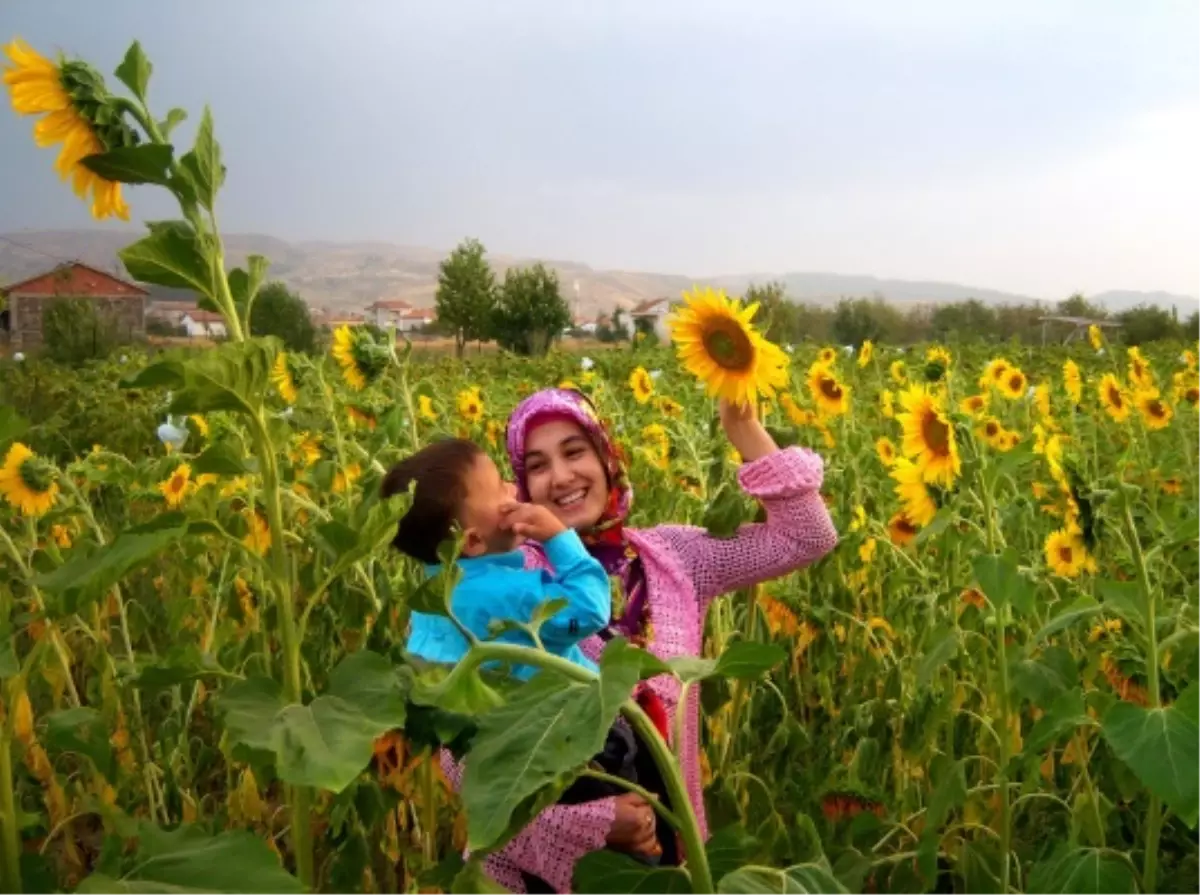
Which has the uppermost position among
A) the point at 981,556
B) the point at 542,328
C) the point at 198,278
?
the point at 198,278

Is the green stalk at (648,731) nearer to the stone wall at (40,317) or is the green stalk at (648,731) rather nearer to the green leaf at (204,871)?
the green leaf at (204,871)

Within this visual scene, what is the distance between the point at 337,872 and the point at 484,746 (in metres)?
0.90

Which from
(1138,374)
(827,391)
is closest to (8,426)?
(827,391)

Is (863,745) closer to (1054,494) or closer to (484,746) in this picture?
(484,746)

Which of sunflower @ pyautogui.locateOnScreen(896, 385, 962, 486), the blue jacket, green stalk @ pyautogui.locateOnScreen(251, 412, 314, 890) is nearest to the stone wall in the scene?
sunflower @ pyautogui.locateOnScreen(896, 385, 962, 486)

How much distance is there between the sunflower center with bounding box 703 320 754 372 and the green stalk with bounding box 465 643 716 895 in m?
0.90

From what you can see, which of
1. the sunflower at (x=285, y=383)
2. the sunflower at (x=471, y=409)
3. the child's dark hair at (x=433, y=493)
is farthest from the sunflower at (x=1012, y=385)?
the child's dark hair at (x=433, y=493)

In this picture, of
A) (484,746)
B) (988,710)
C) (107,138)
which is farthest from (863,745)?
(107,138)

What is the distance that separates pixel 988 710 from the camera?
2121mm

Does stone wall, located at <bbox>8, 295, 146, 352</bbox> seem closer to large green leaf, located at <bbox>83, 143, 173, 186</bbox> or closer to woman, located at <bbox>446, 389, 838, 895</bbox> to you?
woman, located at <bbox>446, 389, 838, 895</bbox>

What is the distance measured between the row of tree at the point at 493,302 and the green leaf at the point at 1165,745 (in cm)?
3339

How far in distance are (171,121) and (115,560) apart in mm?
336

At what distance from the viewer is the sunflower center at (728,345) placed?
1709 millimetres

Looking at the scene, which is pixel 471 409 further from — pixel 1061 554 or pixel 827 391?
pixel 1061 554
